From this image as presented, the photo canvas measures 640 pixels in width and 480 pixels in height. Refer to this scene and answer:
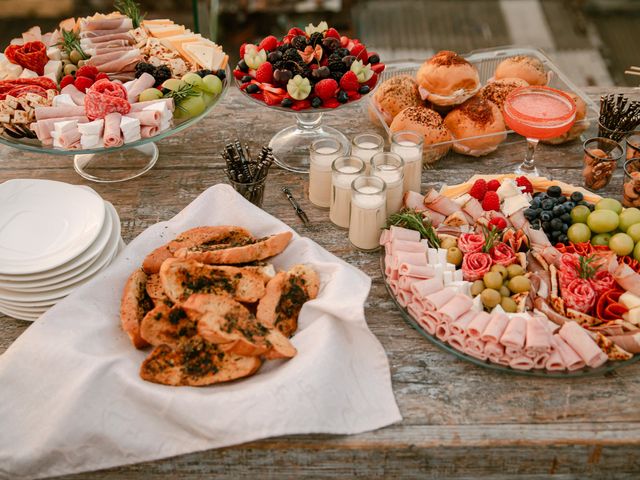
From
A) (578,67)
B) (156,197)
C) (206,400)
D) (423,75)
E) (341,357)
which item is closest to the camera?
(206,400)

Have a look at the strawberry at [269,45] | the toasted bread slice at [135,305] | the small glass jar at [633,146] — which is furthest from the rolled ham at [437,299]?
the strawberry at [269,45]

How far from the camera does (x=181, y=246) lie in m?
1.65

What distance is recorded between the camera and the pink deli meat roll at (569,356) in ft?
4.68

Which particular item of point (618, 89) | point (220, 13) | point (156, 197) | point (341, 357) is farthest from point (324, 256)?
point (220, 13)

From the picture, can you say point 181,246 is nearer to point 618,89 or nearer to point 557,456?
point 557,456

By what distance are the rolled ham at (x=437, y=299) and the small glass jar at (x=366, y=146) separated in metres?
0.52

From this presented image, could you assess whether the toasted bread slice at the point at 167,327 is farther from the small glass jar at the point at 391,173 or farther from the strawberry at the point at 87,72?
the strawberry at the point at 87,72

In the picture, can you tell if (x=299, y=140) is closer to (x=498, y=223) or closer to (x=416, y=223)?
(x=416, y=223)

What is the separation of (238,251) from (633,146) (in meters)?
1.27

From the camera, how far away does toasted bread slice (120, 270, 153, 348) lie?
147 cm

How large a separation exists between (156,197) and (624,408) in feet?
4.60

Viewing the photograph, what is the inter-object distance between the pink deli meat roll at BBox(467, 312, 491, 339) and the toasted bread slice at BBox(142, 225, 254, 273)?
0.59 metres

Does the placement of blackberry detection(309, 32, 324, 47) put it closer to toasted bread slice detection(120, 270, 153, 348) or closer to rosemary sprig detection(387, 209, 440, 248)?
rosemary sprig detection(387, 209, 440, 248)

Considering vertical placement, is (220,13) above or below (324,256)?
below
